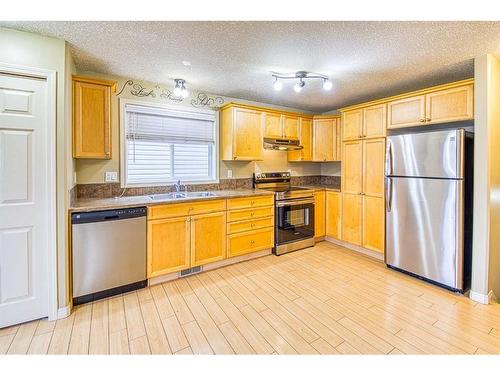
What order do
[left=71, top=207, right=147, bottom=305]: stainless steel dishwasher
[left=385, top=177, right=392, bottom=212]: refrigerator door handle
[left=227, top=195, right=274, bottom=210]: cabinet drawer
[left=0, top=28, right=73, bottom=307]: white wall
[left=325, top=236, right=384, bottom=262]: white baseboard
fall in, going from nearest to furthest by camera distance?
[left=0, top=28, right=73, bottom=307]: white wall
[left=71, top=207, right=147, bottom=305]: stainless steel dishwasher
[left=385, top=177, right=392, bottom=212]: refrigerator door handle
[left=227, top=195, right=274, bottom=210]: cabinet drawer
[left=325, top=236, right=384, bottom=262]: white baseboard

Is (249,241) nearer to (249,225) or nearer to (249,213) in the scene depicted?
(249,225)

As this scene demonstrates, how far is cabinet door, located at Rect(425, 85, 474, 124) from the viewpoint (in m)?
2.45

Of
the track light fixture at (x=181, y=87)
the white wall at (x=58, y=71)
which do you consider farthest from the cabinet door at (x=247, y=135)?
the white wall at (x=58, y=71)

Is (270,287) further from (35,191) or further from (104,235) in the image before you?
(35,191)

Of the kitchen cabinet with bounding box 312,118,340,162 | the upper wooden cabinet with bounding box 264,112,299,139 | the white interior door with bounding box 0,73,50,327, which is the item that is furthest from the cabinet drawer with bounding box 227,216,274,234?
the white interior door with bounding box 0,73,50,327

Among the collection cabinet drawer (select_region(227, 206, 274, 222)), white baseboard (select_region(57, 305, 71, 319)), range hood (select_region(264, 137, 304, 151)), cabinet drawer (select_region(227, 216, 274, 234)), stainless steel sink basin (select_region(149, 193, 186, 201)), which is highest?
range hood (select_region(264, 137, 304, 151))

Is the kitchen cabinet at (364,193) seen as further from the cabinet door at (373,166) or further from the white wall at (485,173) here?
the white wall at (485,173)

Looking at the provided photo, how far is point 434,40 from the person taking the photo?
2002 millimetres

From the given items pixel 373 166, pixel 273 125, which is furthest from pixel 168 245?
pixel 373 166

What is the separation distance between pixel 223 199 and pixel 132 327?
1.62 metres

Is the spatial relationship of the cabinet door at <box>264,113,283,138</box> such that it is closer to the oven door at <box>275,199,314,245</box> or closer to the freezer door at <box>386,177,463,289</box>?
the oven door at <box>275,199,314,245</box>

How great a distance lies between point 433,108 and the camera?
107 inches

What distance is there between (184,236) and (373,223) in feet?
8.45

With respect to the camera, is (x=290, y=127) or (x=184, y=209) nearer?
(x=184, y=209)
